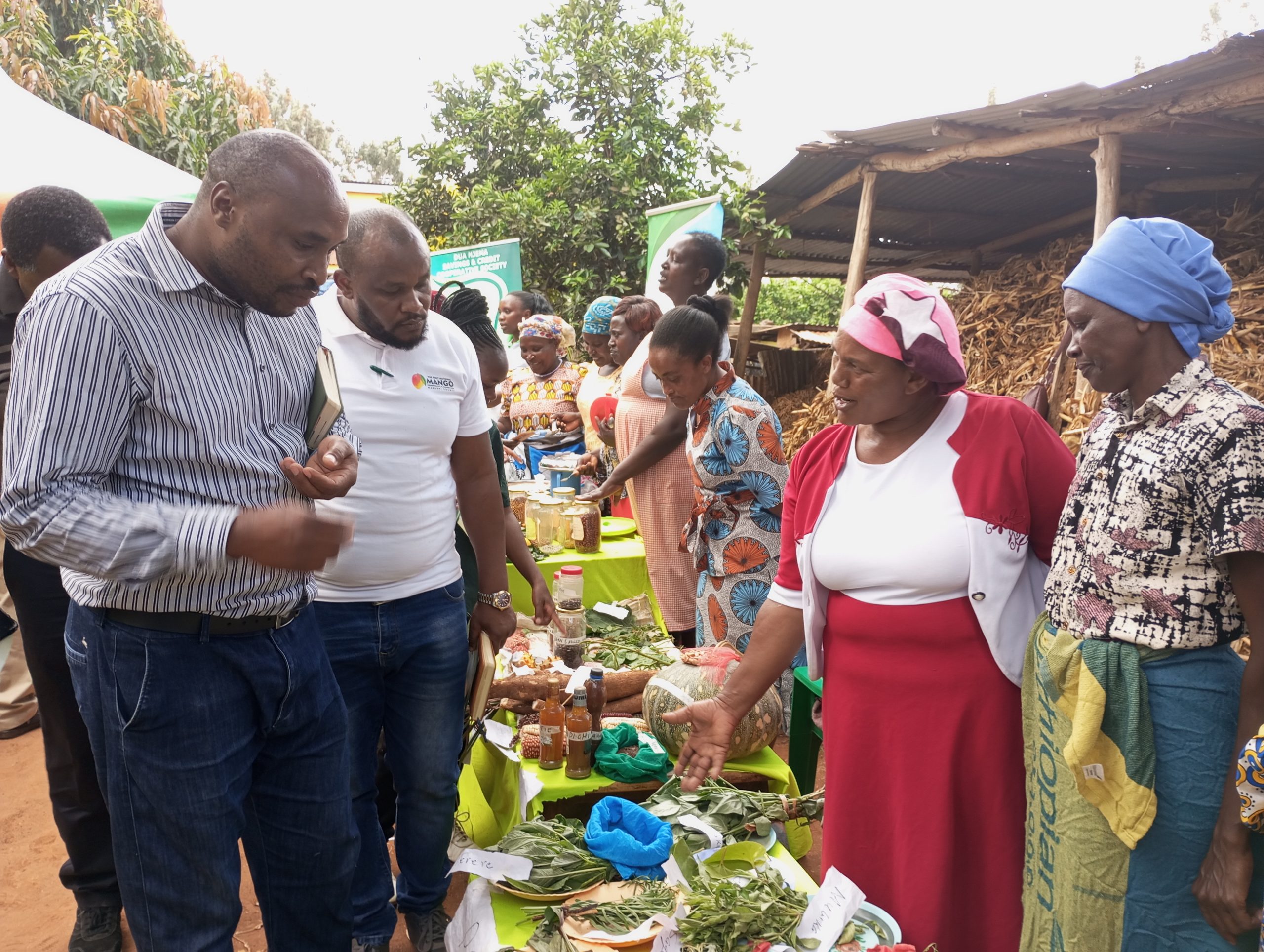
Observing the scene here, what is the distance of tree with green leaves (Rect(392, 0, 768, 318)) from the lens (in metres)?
12.1

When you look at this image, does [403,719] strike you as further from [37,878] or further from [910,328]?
[37,878]

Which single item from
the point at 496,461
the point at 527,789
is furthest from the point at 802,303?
the point at 527,789

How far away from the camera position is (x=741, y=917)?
194 centimetres

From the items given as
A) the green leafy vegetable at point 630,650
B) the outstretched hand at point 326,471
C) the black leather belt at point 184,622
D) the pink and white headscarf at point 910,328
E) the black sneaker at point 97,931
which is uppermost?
the pink and white headscarf at point 910,328

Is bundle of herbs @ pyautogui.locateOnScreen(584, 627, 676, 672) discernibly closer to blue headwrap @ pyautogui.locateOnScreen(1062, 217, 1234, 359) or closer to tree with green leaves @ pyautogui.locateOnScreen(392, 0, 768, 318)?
blue headwrap @ pyautogui.locateOnScreen(1062, 217, 1234, 359)

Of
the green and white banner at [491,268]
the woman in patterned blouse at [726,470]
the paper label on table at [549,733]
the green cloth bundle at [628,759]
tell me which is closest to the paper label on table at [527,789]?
the paper label on table at [549,733]

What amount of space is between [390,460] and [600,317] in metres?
4.00

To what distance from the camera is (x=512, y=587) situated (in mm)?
4742

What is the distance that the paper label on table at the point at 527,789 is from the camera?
2.91 metres

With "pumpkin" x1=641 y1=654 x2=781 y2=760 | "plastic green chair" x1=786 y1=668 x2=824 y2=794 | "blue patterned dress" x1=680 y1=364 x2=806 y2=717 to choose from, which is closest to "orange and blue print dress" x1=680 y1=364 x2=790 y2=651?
"blue patterned dress" x1=680 y1=364 x2=806 y2=717

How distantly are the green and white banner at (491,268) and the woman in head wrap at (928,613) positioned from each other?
24.8 ft

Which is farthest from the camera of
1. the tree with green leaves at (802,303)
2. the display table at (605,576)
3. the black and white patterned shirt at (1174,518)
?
the tree with green leaves at (802,303)

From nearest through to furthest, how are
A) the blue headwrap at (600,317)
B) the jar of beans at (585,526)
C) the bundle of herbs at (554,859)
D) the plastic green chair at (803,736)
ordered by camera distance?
the bundle of herbs at (554,859)
the plastic green chair at (803,736)
the jar of beans at (585,526)
the blue headwrap at (600,317)

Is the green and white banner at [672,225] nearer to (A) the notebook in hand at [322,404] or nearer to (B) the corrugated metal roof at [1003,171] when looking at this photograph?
(B) the corrugated metal roof at [1003,171]
